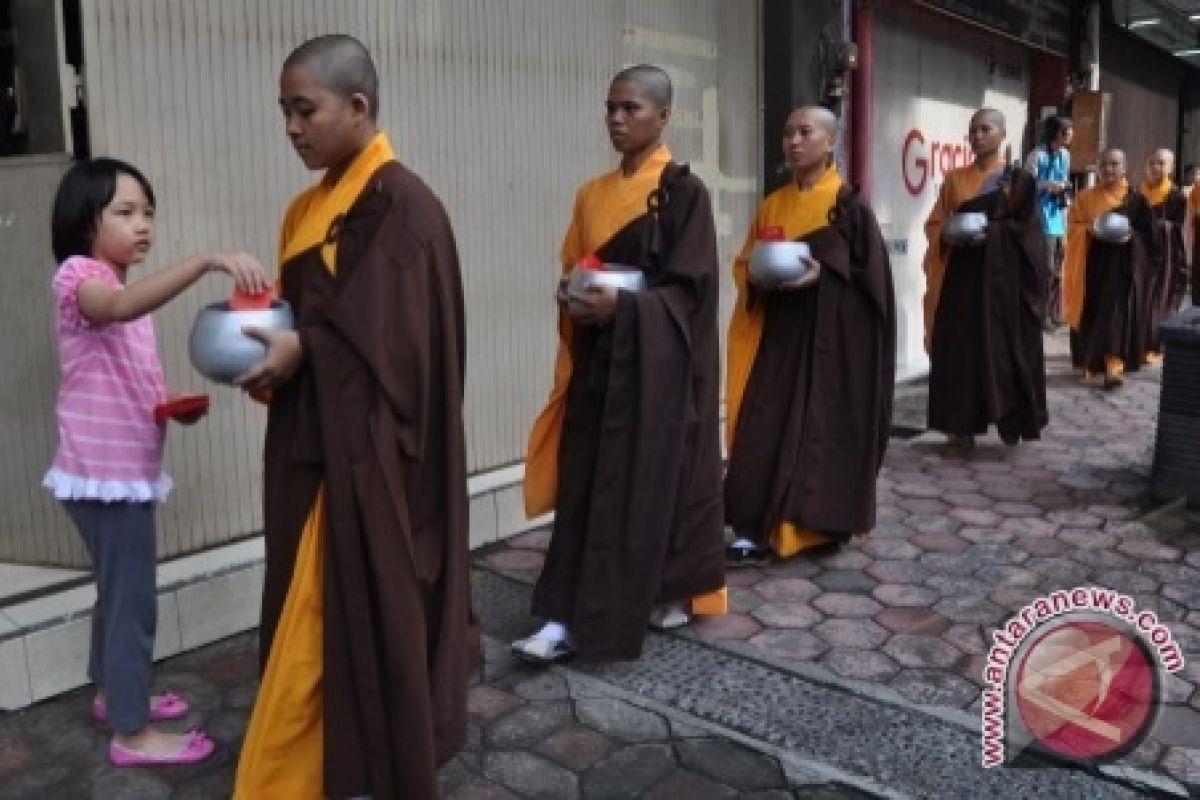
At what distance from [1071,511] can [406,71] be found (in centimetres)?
359

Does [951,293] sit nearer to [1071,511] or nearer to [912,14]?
[1071,511]

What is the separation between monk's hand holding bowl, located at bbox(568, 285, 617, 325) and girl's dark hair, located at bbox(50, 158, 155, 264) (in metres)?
1.28

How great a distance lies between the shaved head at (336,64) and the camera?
7.86ft

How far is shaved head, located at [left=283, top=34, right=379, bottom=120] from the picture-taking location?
2396 mm

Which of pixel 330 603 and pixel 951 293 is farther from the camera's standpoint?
pixel 951 293

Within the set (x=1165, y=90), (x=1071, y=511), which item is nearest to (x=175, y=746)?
(x=1071, y=511)

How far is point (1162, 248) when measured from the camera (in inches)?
383

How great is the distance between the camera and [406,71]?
443 centimetres

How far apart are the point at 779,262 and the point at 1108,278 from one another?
559 cm

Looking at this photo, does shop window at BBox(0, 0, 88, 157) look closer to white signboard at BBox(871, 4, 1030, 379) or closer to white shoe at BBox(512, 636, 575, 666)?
white shoe at BBox(512, 636, 575, 666)

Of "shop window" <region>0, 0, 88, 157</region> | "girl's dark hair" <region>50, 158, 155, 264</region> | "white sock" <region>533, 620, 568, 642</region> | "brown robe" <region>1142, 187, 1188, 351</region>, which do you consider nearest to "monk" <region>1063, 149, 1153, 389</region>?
"brown robe" <region>1142, 187, 1188, 351</region>

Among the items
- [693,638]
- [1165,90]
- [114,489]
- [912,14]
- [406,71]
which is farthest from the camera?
[1165,90]

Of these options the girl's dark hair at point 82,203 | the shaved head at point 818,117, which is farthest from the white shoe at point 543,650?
the shaved head at point 818,117

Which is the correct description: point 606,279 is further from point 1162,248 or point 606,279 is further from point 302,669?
point 1162,248
